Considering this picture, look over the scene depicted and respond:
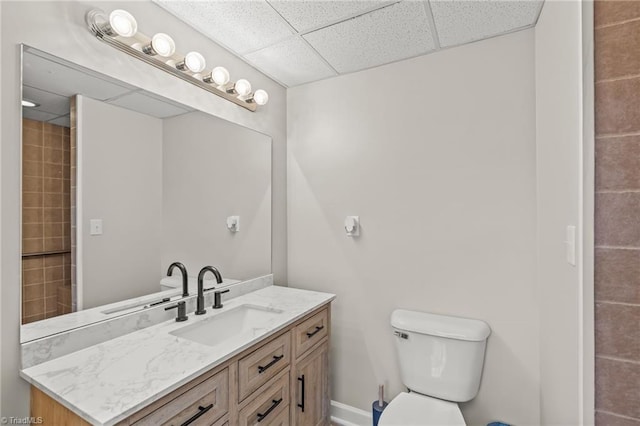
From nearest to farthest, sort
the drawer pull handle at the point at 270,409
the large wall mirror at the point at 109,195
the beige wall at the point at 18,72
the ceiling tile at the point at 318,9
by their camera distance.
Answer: the beige wall at the point at 18,72 < the large wall mirror at the point at 109,195 < the drawer pull handle at the point at 270,409 < the ceiling tile at the point at 318,9

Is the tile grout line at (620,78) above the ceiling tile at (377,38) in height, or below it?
below

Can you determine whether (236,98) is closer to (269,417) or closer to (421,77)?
(421,77)

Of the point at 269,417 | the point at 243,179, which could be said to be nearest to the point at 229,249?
the point at 243,179

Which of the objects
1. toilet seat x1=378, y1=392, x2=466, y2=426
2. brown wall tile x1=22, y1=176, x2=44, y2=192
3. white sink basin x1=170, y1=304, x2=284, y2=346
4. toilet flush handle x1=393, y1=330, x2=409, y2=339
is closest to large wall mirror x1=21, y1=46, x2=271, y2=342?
brown wall tile x1=22, y1=176, x2=44, y2=192

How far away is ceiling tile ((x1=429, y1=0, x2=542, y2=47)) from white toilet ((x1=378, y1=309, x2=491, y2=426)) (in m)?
1.54

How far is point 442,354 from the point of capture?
1.60 m

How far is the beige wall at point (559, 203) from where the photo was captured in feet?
3.22

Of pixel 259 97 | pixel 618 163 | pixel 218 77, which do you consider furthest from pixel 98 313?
pixel 618 163

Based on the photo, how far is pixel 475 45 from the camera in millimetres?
1682

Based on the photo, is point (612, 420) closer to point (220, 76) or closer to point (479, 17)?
point (479, 17)

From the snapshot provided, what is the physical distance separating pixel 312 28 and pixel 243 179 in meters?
0.96

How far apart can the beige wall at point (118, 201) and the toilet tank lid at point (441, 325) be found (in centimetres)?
131

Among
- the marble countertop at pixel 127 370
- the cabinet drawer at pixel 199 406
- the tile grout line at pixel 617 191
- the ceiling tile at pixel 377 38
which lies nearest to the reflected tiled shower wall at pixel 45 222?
the marble countertop at pixel 127 370

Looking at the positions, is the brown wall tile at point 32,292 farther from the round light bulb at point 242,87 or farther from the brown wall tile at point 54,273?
the round light bulb at point 242,87
